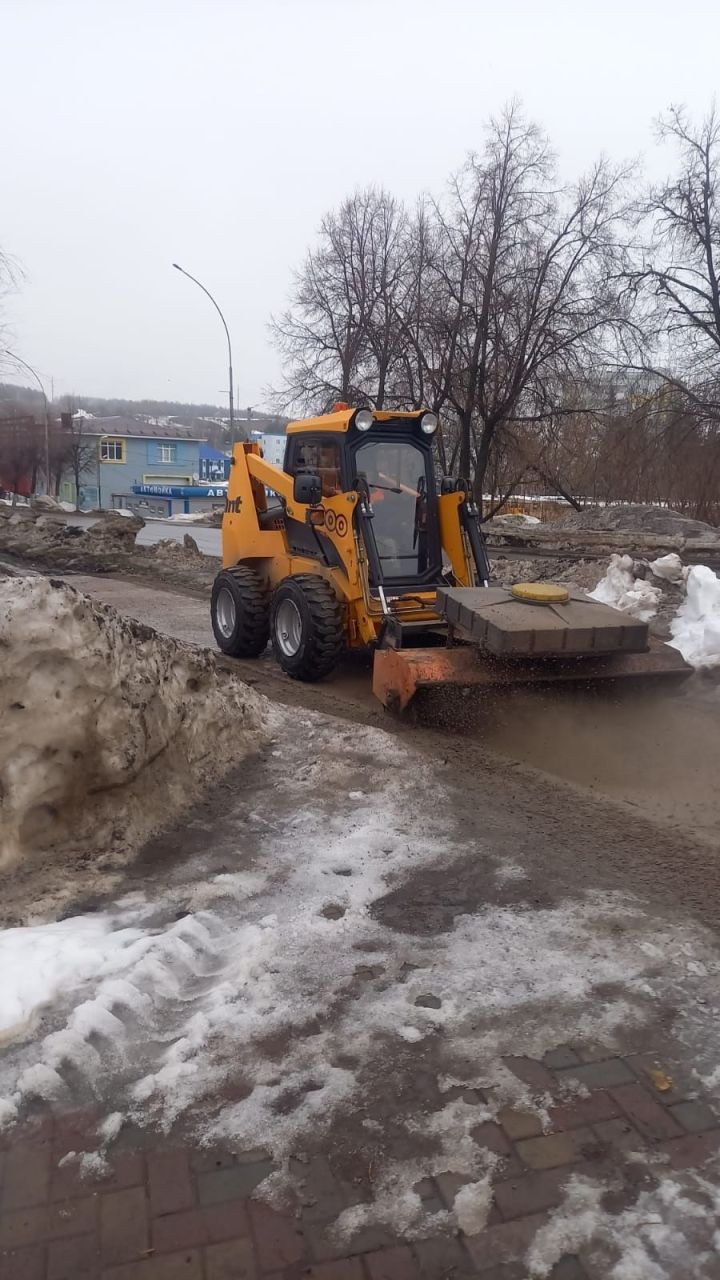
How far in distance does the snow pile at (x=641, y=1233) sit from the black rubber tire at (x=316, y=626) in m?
5.73

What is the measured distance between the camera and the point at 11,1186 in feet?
8.67

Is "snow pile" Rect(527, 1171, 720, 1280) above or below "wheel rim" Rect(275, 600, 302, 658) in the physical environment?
below

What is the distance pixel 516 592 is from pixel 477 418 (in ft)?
53.7

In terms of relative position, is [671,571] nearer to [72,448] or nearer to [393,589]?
[393,589]

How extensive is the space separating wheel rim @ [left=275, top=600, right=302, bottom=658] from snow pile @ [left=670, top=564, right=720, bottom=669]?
11.7 feet

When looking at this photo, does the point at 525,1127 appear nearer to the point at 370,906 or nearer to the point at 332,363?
the point at 370,906

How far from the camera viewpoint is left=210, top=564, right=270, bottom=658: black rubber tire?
9.51 meters

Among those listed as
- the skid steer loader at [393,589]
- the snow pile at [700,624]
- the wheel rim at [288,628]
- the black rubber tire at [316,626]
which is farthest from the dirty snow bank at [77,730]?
the snow pile at [700,624]

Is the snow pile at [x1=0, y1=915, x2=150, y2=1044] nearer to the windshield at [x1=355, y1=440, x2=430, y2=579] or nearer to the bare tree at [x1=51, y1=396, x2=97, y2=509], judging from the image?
the windshield at [x1=355, y1=440, x2=430, y2=579]

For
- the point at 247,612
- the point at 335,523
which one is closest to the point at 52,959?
the point at 335,523

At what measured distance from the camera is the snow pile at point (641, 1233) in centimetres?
240

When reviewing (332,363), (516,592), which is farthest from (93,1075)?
(332,363)

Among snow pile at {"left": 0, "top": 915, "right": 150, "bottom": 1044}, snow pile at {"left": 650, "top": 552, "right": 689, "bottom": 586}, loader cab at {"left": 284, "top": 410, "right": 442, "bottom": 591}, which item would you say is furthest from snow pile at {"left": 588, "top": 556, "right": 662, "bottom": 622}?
snow pile at {"left": 0, "top": 915, "right": 150, "bottom": 1044}

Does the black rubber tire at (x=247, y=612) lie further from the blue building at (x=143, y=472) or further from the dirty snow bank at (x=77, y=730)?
the blue building at (x=143, y=472)
